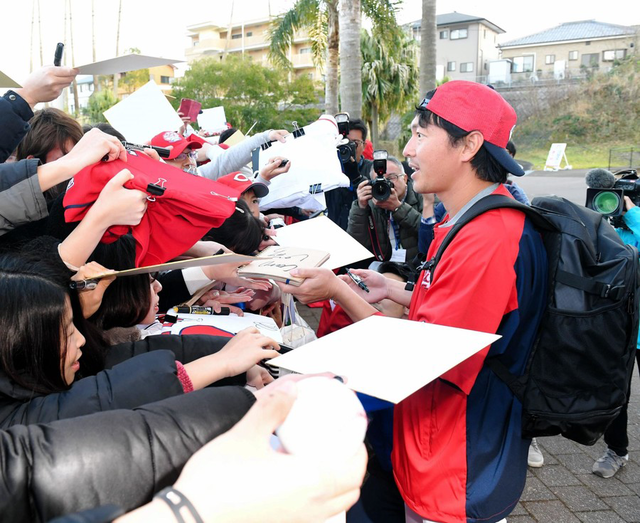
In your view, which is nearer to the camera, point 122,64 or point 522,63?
point 122,64

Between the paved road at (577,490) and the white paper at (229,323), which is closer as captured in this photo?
the white paper at (229,323)

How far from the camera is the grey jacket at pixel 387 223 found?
4.29 metres

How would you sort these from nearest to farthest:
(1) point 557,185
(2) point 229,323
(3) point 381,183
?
(2) point 229,323 < (3) point 381,183 < (1) point 557,185

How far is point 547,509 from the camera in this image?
118 inches

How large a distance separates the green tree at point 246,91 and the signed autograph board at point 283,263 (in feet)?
82.5

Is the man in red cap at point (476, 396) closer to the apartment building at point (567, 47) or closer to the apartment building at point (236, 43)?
the apartment building at point (567, 47)

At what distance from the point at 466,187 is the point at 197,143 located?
2.23 meters

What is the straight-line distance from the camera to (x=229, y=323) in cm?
249

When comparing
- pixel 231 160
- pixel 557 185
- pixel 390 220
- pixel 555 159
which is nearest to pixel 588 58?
pixel 555 159

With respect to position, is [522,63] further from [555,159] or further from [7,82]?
[7,82]

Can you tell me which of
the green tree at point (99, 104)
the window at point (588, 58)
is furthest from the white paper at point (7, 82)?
the window at point (588, 58)

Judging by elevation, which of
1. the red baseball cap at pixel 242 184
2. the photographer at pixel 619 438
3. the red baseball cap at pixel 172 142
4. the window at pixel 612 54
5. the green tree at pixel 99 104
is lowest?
the photographer at pixel 619 438

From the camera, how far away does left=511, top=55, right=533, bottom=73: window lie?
55.3 m

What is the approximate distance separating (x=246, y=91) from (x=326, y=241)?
2661 cm
